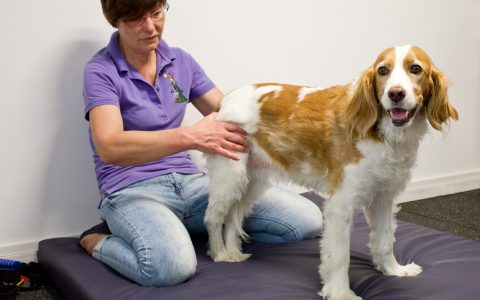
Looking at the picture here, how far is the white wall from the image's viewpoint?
7.83ft

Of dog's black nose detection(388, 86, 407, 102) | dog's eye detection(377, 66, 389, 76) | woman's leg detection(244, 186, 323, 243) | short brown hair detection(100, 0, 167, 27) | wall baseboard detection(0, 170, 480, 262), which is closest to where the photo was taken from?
dog's black nose detection(388, 86, 407, 102)

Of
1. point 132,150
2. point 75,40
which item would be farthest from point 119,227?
point 75,40

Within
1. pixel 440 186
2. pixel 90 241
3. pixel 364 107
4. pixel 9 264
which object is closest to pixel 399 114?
pixel 364 107

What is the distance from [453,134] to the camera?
3.87 meters

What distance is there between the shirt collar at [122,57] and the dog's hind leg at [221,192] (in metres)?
0.51

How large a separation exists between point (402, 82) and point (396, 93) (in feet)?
0.15

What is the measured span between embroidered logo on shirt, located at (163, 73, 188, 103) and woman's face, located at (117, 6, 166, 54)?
18 cm

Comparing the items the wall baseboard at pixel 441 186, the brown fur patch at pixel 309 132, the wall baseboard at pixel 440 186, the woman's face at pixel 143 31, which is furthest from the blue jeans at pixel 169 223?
the wall baseboard at pixel 441 186

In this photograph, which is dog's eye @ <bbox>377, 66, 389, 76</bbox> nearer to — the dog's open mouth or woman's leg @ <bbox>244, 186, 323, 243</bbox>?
the dog's open mouth

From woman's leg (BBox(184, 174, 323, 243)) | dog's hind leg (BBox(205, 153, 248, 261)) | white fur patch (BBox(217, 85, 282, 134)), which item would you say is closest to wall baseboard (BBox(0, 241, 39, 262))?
woman's leg (BBox(184, 174, 323, 243))

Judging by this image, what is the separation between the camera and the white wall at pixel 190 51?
7.83ft

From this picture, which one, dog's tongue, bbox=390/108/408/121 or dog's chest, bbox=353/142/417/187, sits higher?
dog's tongue, bbox=390/108/408/121

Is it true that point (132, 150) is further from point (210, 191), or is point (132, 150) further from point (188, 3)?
point (188, 3)

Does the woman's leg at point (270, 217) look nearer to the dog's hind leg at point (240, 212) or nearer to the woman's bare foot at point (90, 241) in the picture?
the dog's hind leg at point (240, 212)
